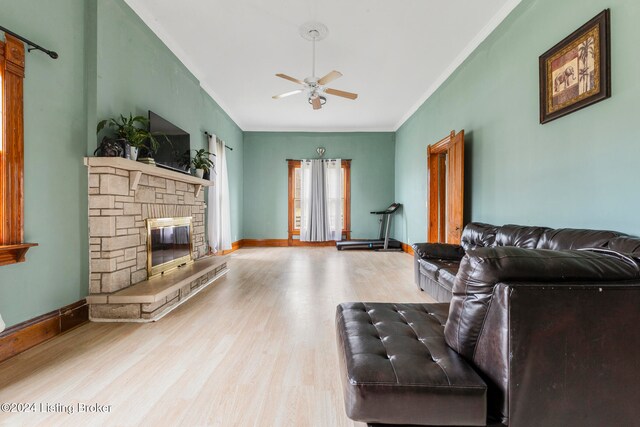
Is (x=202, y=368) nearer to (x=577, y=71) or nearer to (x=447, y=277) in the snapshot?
(x=447, y=277)

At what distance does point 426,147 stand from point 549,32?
3037 millimetres

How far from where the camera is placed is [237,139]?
7.18 metres

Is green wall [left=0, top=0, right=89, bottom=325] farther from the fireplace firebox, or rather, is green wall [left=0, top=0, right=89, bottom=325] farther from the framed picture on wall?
the framed picture on wall

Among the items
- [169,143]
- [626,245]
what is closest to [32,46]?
[169,143]

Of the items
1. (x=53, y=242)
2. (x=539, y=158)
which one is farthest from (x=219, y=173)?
(x=539, y=158)

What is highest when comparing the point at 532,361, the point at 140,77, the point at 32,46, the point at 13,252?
the point at 140,77

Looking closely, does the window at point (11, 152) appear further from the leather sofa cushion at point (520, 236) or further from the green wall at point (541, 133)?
the green wall at point (541, 133)

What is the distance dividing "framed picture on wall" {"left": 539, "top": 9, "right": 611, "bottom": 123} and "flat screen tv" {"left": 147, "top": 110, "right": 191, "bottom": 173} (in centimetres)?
372

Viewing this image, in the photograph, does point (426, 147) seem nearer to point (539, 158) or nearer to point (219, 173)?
point (539, 158)

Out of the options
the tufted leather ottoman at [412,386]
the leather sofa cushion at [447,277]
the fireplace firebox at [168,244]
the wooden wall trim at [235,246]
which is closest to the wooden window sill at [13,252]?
the fireplace firebox at [168,244]

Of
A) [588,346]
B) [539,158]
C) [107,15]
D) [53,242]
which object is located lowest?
[588,346]

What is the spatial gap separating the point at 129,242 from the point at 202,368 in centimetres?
162

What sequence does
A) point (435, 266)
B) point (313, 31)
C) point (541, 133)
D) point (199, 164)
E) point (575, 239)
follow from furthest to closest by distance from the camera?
point (199, 164)
point (313, 31)
point (435, 266)
point (541, 133)
point (575, 239)

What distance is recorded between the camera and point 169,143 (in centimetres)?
355
